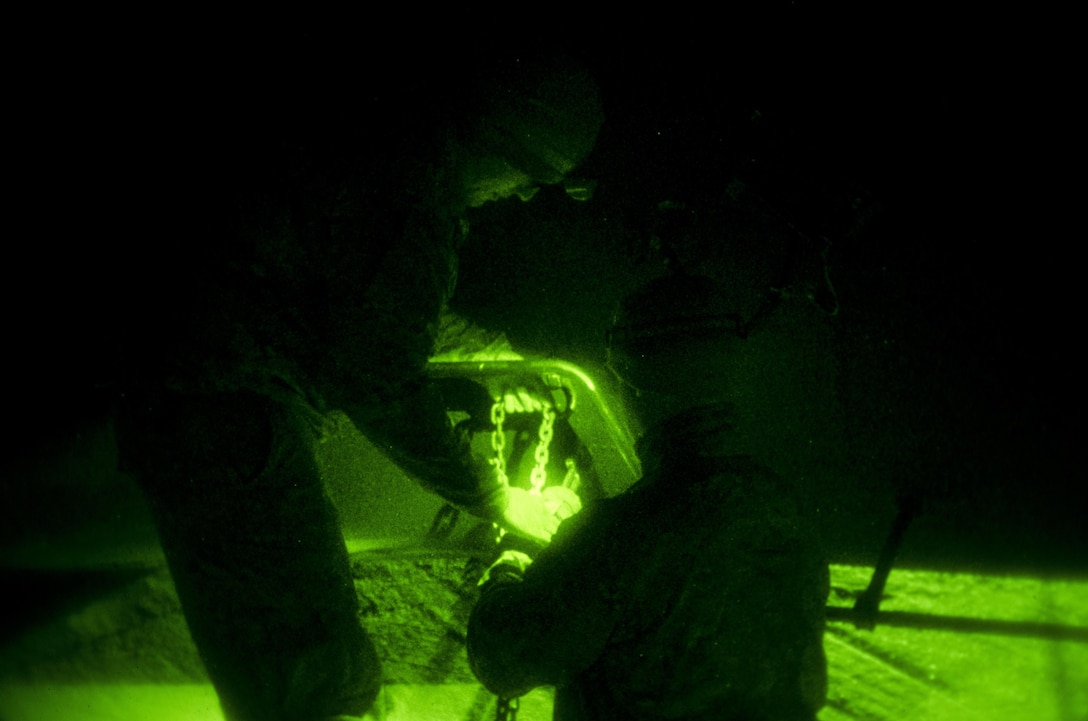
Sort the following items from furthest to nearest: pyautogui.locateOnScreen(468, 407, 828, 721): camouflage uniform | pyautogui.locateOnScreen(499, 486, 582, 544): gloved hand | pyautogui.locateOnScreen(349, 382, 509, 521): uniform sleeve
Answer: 1. pyautogui.locateOnScreen(499, 486, 582, 544): gloved hand
2. pyautogui.locateOnScreen(349, 382, 509, 521): uniform sleeve
3. pyautogui.locateOnScreen(468, 407, 828, 721): camouflage uniform

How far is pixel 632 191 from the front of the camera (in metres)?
2.58

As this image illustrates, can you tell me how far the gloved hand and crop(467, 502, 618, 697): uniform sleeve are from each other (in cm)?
46

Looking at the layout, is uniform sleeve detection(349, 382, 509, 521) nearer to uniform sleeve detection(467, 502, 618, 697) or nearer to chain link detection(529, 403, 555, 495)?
chain link detection(529, 403, 555, 495)

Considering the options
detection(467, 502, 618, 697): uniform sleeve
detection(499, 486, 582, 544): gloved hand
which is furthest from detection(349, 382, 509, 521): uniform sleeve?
detection(467, 502, 618, 697): uniform sleeve

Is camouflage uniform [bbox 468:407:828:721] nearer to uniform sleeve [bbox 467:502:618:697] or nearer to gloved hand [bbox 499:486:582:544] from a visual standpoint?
uniform sleeve [bbox 467:502:618:697]

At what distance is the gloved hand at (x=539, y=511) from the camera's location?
91.1 inches

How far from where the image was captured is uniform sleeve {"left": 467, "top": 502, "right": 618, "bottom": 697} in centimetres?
161

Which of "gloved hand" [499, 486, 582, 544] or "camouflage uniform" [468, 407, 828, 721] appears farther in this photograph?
"gloved hand" [499, 486, 582, 544]

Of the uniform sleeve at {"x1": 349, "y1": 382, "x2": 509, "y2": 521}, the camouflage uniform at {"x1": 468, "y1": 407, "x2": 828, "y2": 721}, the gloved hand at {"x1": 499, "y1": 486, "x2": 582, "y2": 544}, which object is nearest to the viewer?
the camouflage uniform at {"x1": 468, "y1": 407, "x2": 828, "y2": 721}

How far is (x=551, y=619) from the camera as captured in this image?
64.7 inches

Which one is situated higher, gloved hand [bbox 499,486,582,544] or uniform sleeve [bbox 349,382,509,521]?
uniform sleeve [bbox 349,382,509,521]

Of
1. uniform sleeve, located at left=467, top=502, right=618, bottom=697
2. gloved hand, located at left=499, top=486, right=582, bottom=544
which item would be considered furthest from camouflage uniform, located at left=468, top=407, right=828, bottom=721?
gloved hand, located at left=499, top=486, right=582, bottom=544

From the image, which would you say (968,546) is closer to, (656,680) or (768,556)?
(768,556)

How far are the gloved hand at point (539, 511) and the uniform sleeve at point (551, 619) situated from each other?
46cm
